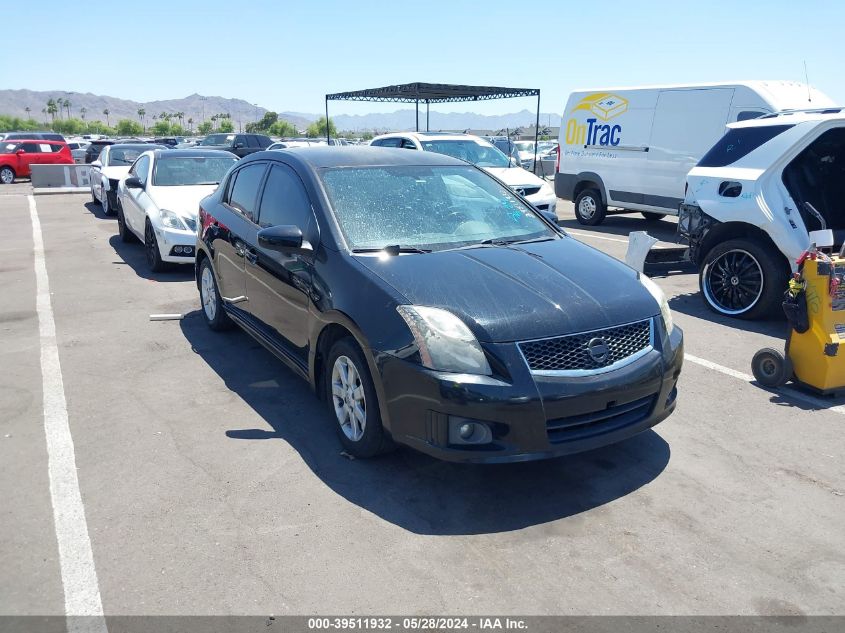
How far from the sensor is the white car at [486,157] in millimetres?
12016

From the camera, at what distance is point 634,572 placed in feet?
9.91

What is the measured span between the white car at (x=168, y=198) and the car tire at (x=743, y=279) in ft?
20.3

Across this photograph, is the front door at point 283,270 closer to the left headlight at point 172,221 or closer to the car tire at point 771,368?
the car tire at point 771,368

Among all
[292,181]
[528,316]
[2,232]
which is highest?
[292,181]

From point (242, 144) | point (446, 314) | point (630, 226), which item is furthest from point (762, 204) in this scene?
point (242, 144)

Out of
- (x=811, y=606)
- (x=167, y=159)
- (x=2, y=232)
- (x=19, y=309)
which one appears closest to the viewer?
(x=811, y=606)

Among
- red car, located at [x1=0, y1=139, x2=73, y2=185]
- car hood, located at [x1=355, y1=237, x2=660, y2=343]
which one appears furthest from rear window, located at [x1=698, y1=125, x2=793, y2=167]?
red car, located at [x1=0, y1=139, x2=73, y2=185]

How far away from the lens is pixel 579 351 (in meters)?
3.48

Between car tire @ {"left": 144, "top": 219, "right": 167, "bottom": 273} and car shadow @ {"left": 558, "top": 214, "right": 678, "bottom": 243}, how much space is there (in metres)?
7.78

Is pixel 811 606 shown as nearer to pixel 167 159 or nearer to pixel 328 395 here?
pixel 328 395

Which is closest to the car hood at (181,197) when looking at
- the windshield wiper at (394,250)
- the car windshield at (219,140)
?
the windshield wiper at (394,250)

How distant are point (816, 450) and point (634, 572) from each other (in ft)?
6.17

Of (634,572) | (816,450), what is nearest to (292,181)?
(634,572)

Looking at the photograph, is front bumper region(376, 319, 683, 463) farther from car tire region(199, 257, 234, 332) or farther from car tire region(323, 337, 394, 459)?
car tire region(199, 257, 234, 332)
